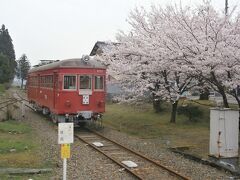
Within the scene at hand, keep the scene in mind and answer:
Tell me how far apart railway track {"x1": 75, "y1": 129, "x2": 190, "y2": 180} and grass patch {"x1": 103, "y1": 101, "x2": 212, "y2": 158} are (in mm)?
1845

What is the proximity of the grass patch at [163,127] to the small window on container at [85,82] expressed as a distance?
105 inches

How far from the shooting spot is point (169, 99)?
18.7 metres

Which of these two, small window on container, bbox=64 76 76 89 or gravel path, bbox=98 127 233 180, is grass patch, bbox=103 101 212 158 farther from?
small window on container, bbox=64 76 76 89

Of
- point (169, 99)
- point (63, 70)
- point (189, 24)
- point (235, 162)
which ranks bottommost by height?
point (235, 162)

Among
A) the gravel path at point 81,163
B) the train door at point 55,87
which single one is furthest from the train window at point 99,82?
the gravel path at point 81,163

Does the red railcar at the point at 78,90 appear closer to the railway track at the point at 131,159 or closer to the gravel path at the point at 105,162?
the railway track at the point at 131,159

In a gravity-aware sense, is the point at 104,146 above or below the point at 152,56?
below

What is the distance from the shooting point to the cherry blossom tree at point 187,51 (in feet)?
41.6

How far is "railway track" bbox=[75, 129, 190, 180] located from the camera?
9328mm

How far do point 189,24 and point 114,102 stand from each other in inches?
806

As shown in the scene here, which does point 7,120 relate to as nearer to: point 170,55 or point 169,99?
point 169,99

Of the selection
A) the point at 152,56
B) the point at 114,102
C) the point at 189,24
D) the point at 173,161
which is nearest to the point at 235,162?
the point at 173,161

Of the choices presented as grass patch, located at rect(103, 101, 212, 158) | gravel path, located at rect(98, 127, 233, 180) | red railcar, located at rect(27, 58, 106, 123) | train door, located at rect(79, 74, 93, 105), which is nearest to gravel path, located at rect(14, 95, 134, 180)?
gravel path, located at rect(98, 127, 233, 180)

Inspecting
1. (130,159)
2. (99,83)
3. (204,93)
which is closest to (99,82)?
(99,83)
